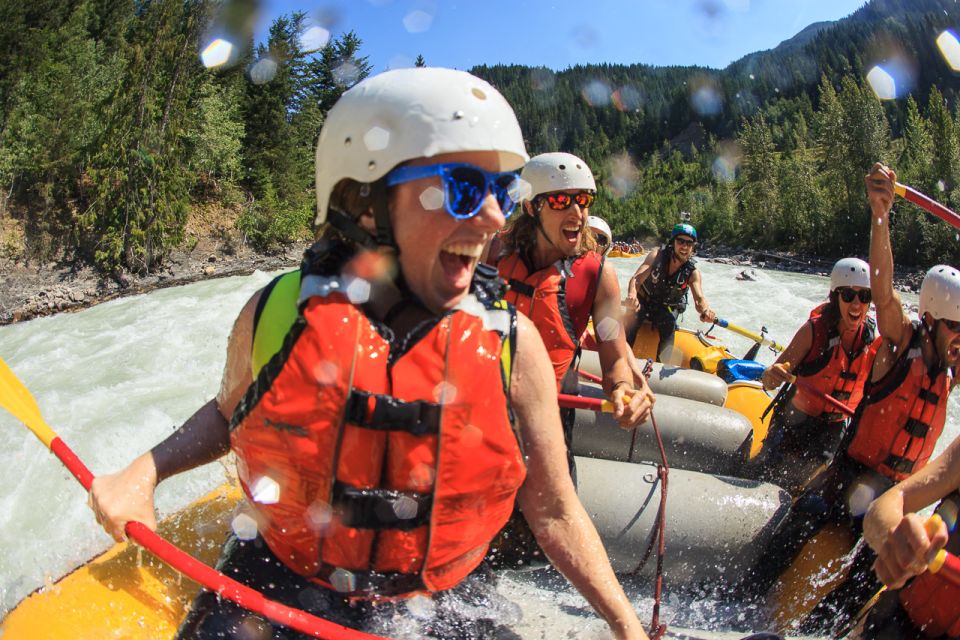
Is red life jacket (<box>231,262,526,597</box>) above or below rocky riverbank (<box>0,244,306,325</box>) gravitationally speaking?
above

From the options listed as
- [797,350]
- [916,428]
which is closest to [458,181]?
[916,428]

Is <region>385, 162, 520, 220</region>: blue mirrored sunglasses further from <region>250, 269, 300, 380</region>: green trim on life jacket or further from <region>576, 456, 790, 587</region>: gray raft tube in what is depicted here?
<region>576, 456, 790, 587</region>: gray raft tube

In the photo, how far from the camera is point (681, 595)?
3252 mm

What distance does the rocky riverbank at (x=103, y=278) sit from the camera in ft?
50.2

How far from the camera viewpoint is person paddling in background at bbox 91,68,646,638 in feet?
4.34

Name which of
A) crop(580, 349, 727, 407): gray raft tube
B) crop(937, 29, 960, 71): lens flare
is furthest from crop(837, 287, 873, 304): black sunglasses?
crop(937, 29, 960, 71): lens flare

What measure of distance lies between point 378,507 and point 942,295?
10.2 feet

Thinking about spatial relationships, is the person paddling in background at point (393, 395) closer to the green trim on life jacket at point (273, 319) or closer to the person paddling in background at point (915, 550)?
the green trim on life jacket at point (273, 319)

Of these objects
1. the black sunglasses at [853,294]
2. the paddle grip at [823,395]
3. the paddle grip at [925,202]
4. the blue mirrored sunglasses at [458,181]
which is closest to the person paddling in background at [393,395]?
the blue mirrored sunglasses at [458,181]

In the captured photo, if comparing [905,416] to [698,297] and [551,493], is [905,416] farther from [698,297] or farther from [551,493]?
[698,297]

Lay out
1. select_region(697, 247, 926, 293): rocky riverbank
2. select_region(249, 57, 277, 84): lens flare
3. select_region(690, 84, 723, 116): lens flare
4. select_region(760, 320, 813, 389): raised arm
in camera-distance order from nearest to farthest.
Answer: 1. select_region(760, 320, 813, 389): raised arm
2. select_region(697, 247, 926, 293): rocky riverbank
3. select_region(249, 57, 277, 84): lens flare
4. select_region(690, 84, 723, 116): lens flare

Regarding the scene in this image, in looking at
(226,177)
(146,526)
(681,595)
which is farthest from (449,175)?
(226,177)

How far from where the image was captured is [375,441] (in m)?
1.32

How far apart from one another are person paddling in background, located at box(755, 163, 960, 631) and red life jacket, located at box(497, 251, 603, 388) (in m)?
1.39
